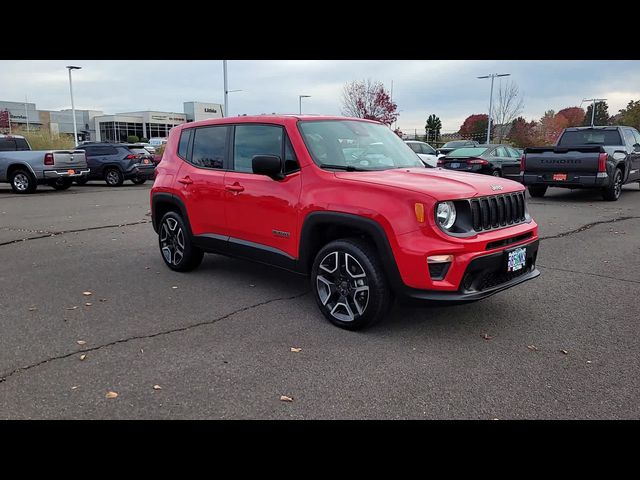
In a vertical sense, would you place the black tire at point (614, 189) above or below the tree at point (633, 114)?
below

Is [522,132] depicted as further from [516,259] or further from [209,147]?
[516,259]

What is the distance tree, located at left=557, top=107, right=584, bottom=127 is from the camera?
66.7 m

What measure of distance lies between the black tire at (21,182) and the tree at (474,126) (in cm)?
5289

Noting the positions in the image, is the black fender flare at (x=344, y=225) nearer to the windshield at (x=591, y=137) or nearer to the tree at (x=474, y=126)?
the windshield at (x=591, y=137)

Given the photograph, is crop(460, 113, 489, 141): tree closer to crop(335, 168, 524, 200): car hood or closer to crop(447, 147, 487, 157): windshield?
crop(447, 147, 487, 157): windshield

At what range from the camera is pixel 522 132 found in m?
49.6

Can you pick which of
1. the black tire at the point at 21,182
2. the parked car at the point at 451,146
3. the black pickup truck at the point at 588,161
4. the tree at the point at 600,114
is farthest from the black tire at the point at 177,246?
the tree at the point at 600,114

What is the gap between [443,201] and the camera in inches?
150

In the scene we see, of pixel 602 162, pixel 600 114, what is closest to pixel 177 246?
pixel 602 162

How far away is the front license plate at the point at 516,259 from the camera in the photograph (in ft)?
13.5

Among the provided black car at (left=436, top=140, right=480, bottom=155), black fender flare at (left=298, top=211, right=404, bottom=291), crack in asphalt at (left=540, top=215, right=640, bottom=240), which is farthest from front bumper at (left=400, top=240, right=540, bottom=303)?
black car at (left=436, top=140, right=480, bottom=155)
